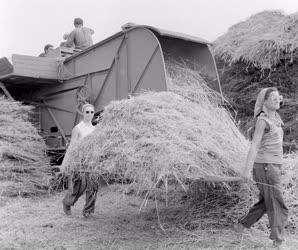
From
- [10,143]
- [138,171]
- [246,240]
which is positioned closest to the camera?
[138,171]

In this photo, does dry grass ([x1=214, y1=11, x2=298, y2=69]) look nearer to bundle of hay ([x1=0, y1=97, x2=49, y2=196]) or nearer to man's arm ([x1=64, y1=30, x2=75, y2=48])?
man's arm ([x1=64, y1=30, x2=75, y2=48])

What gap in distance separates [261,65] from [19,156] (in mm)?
4533

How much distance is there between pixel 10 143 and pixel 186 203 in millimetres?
3571

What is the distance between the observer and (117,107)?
5.05 m

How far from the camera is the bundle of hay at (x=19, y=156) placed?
7414 millimetres

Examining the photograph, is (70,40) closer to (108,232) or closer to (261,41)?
(261,41)

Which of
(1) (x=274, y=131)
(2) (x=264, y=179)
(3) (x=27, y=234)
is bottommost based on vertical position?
(3) (x=27, y=234)

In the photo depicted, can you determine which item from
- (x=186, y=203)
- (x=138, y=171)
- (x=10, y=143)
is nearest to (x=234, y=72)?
(x=186, y=203)

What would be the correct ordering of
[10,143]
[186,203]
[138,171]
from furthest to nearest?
1. [10,143]
2. [186,203]
3. [138,171]

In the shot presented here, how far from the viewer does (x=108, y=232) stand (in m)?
5.21

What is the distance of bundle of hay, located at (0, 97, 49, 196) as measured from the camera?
24.3ft

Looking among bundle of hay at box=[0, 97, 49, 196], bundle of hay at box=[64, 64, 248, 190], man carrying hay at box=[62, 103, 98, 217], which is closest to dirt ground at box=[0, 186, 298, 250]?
man carrying hay at box=[62, 103, 98, 217]

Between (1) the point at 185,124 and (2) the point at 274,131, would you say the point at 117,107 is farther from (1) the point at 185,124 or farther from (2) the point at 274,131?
(2) the point at 274,131

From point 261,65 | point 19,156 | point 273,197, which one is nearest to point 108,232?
point 273,197
